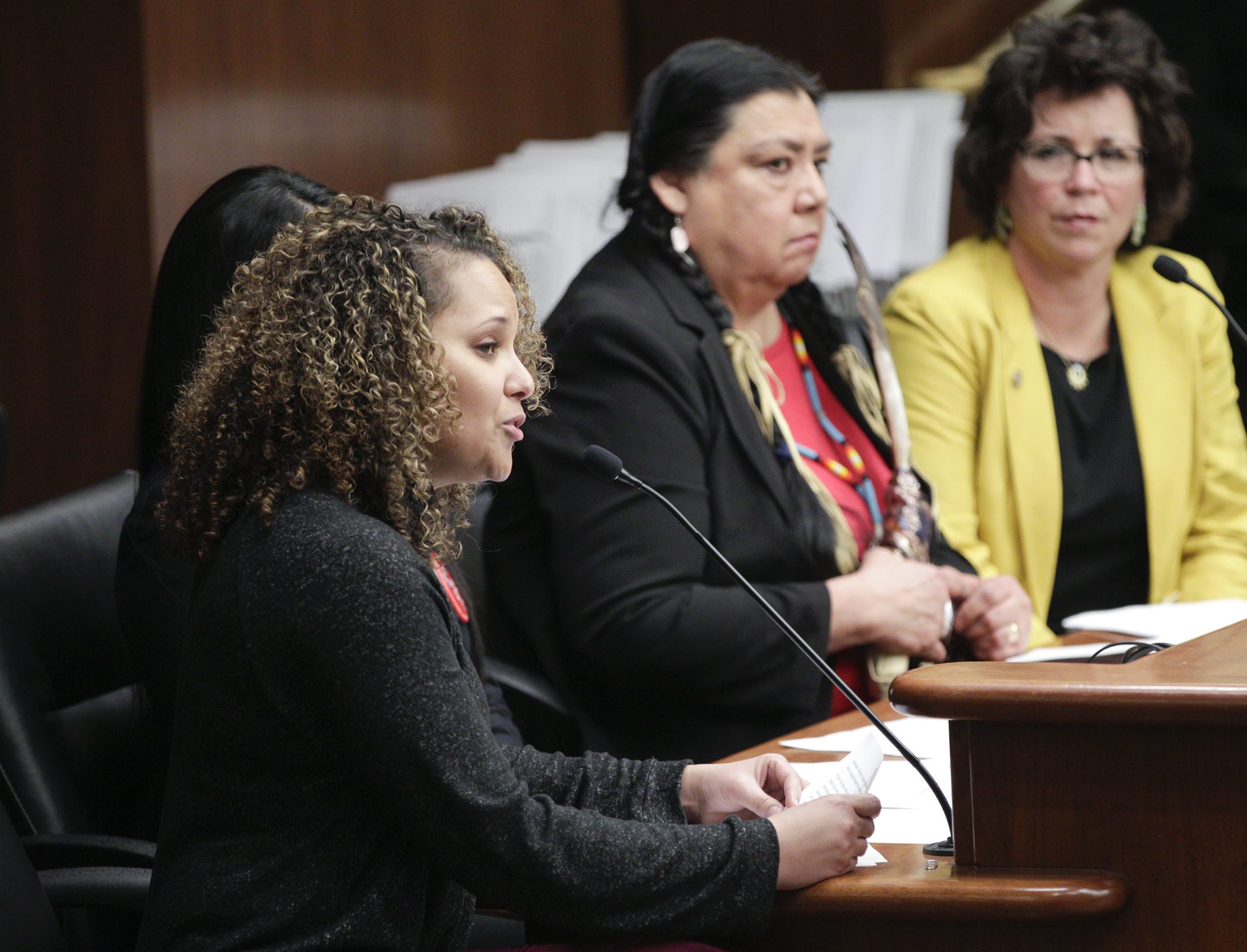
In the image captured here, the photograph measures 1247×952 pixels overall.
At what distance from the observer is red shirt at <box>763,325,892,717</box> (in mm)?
2084

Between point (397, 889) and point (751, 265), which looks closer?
point (397, 889)

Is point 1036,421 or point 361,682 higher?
point 361,682

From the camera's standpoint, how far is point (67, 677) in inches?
63.7

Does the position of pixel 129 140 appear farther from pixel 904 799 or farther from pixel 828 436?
pixel 904 799

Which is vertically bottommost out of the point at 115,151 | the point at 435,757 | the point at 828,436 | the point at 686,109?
the point at 828,436

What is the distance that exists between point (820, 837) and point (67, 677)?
2.89ft

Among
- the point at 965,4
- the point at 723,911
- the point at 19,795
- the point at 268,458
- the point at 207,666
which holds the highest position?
the point at 965,4

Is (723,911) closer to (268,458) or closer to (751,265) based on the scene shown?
(268,458)

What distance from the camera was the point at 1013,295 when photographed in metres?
2.56

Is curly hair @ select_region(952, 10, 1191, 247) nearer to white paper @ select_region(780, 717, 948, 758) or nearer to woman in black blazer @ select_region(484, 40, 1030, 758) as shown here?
woman in black blazer @ select_region(484, 40, 1030, 758)

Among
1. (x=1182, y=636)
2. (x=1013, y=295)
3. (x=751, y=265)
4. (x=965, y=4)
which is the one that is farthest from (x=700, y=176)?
(x=965, y=4)

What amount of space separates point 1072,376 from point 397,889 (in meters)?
1.79

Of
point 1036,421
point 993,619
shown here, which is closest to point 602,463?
point 993,619

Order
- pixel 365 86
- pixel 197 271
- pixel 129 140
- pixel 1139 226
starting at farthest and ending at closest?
pixel 365 86
pixel 129 140
pixel 1139 226
pixel 197 271
